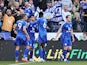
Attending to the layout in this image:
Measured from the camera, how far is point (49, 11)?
15.9m

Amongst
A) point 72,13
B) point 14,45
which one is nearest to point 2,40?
point 14,45

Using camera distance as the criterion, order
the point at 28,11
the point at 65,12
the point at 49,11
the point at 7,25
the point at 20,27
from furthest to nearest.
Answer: the point at 49,11 < the point at 28,11 < the point at 65,12 < the point at 7,25 < the point at 20,27

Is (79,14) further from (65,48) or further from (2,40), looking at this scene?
(2,40)

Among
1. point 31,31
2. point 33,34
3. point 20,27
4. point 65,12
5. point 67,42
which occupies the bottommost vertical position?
point 67,42

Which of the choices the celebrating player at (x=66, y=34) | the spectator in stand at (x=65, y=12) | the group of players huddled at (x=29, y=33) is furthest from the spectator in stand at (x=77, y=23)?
the group of players huddled at (x=29, y=33)

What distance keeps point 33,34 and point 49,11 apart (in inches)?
69.3

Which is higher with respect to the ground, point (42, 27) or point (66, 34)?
point (42, 27)

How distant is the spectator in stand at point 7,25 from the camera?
15.1 meters

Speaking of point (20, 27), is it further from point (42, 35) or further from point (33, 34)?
point (42, 35)

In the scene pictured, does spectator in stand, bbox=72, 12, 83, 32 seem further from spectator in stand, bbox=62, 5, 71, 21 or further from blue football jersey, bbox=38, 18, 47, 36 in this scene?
blue football jersey, bbox=38, 18, 47, 36

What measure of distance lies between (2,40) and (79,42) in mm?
3405

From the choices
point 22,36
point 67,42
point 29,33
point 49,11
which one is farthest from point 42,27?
point 49,11

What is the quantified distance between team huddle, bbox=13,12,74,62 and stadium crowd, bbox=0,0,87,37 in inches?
25.4

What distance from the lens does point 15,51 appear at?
14.6m
